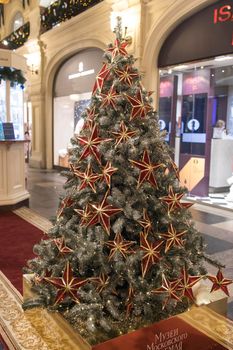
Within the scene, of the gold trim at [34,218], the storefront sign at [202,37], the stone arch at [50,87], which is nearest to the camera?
the gold trim at [34,218]

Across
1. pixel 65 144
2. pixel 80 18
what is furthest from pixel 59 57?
pixel 65 144

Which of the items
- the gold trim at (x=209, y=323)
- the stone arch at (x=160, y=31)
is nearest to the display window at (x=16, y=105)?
the stone arch at (x=160, y=31)

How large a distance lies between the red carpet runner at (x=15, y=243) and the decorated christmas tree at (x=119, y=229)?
114cm

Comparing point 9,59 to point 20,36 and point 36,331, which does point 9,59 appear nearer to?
point 36,331

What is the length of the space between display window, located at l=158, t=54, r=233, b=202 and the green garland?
109 inches

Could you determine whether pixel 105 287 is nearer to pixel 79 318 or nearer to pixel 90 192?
pixel 79 318

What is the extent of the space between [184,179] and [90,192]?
213 inches

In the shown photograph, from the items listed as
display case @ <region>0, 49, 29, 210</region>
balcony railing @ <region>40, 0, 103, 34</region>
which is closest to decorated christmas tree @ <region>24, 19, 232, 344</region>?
display case @ <region>0, 49, 29, 210</region>

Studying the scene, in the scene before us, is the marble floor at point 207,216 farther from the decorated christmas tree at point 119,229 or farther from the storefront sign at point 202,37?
the storefront sign at point 202,37

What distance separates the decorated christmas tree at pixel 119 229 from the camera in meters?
1.75

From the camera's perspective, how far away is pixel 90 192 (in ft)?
6.03

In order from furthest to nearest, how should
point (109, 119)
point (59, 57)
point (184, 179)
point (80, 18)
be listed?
point (59, 57) < point (80, 18) < point (184, 179) < point (109, 119)

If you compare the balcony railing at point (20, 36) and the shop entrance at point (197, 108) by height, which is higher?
the balcony railing at point (20, 36)

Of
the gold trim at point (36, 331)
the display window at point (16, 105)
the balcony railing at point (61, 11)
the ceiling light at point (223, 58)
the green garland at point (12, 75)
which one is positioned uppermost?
the balcony railing at point (61, 11)
